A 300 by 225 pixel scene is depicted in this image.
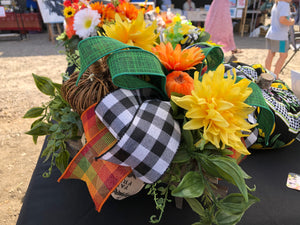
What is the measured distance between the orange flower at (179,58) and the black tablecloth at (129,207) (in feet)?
1.29

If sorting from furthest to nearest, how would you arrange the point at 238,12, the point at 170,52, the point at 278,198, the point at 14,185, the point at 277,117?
1. the point at 238,12
2. the point at 14,185
3. the point at 277,117
4. the point at 278,198
5. the point at 170,52

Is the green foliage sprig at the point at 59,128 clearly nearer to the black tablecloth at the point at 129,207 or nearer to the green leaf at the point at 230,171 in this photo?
the black tablecloth at the point at 129,207

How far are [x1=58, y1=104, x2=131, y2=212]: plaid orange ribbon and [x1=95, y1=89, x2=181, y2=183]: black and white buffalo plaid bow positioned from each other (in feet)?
0.14

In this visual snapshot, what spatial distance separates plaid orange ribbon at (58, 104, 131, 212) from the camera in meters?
0.47

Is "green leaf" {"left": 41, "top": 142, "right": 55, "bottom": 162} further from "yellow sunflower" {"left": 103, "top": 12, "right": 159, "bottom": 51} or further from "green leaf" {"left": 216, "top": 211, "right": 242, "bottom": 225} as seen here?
"green leaf" {"left": 216, "top": 211, "right": 242, "bottom": 225}

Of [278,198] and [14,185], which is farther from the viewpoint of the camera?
[14,185]

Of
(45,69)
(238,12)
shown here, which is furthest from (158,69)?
(238,12)

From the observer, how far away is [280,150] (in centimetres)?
85

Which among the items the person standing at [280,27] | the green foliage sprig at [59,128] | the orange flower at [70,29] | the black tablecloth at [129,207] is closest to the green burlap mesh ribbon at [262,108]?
the black tablecloth at [129,207]

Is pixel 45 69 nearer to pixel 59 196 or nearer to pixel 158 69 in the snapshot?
pixel 59 196

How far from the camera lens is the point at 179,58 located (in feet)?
1.74

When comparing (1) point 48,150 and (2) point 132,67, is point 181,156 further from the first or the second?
(1) point 48,150

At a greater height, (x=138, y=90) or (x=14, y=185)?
(x=138, y=90)

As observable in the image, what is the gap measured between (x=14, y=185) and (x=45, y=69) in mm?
2578
